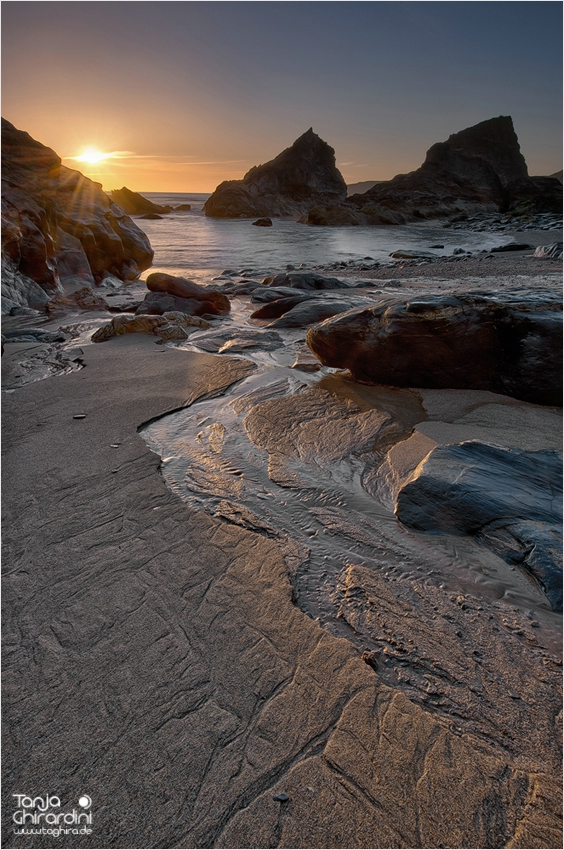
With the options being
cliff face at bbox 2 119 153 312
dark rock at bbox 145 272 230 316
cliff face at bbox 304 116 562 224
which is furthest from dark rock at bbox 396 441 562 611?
cliff face at bbox 304 116 562 224

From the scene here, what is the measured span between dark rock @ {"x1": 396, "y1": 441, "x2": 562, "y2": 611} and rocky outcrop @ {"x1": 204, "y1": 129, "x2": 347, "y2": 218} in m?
52.5

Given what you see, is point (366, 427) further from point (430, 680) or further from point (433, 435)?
point (430, 680)

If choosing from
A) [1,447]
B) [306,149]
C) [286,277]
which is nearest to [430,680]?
[1,447]

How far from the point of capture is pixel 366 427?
3463 millimetres

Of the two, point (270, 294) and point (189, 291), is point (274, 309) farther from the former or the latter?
point (189, 291)

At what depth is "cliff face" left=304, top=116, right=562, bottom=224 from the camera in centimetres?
4381

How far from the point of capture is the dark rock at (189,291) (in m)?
7.94

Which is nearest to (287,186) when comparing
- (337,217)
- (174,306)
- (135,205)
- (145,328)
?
(135,205)

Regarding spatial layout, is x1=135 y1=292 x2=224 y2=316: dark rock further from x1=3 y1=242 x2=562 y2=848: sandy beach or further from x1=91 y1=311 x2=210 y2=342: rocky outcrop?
x1=3 y1=242 x2=562 y2=848: sandy beach

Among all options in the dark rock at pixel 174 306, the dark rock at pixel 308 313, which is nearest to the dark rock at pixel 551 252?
the dark rock at pixel 308 313

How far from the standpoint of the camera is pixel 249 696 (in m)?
1.49

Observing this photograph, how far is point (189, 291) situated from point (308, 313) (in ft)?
8.16

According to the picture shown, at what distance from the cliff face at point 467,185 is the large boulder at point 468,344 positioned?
118ft

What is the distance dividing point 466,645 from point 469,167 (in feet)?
232
